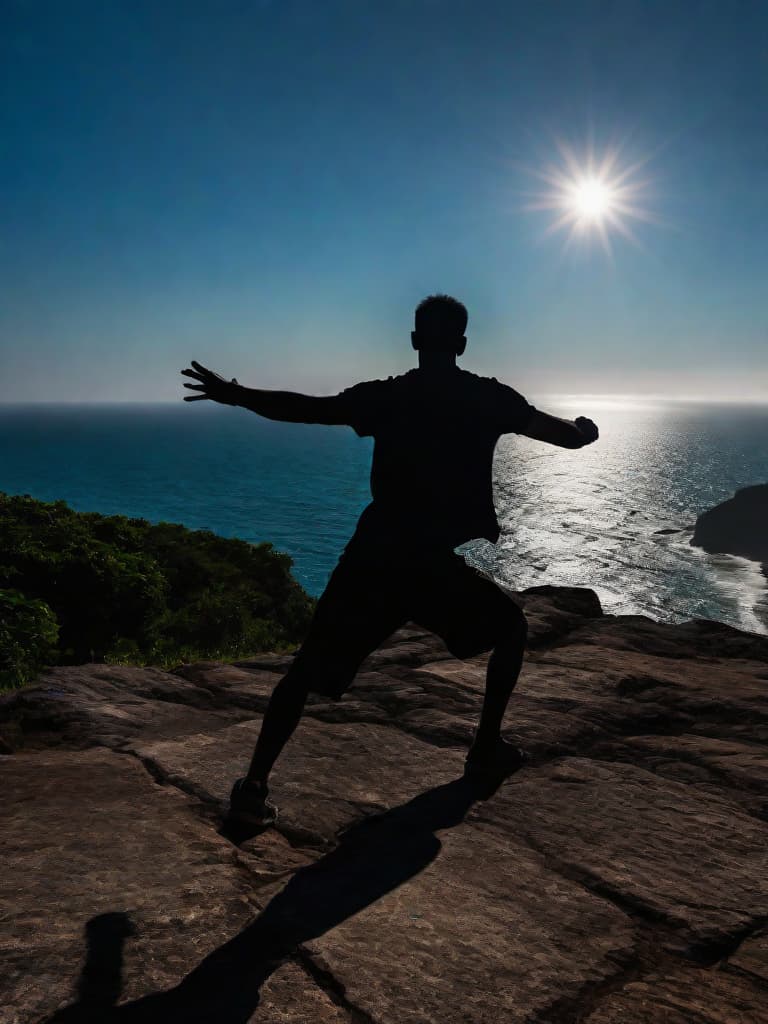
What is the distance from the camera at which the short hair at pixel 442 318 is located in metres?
3.05

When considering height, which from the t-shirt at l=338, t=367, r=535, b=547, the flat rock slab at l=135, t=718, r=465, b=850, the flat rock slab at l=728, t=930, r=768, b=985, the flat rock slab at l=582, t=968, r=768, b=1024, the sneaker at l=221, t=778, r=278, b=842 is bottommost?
the flat rock slab at l=135, t=718, r=465, b=850

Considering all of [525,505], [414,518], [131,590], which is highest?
[414,518]

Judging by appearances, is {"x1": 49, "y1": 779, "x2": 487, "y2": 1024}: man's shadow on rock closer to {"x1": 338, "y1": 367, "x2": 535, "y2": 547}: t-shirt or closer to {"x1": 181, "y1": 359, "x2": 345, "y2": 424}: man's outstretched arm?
{"x1": 338, "y1": 367, "x2": 535, "y2": 547}: t-shirt

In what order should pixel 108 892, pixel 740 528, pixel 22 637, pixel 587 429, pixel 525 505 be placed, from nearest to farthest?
pixel 108 892, pixel 587 429, pixel 22 637, pixel 740 528, pixel 525 505

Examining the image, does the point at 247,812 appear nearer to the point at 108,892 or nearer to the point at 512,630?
the point at 108,892

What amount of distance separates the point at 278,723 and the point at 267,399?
1355mm

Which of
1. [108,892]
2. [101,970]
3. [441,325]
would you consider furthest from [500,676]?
[101,970]

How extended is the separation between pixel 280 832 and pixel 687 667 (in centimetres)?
391

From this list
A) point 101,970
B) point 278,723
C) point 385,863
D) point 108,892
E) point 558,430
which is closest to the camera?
point 101,970

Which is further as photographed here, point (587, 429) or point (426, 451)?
point (587, 429)

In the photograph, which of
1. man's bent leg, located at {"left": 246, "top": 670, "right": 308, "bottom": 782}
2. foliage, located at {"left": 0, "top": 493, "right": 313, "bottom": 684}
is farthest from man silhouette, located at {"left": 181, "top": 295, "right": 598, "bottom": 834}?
foliage, located at {"left": 0, "top": 493, "right": 313, "bottom": 684}

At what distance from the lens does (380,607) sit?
293 centimetres

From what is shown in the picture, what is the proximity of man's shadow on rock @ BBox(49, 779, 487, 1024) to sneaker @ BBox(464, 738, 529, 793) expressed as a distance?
121 mm

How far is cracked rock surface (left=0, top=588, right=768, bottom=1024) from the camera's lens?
5.83ft
